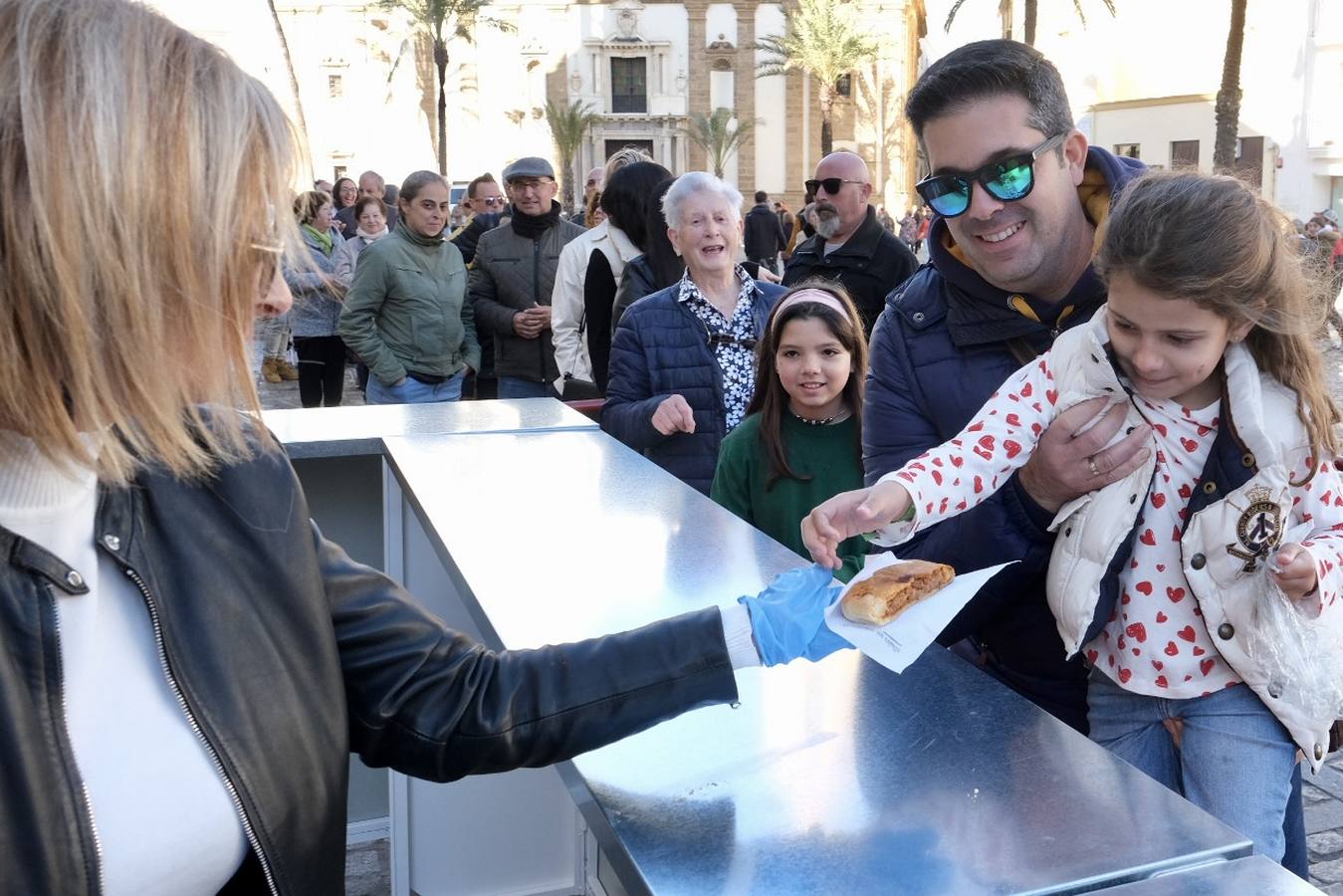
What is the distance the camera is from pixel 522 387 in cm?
717

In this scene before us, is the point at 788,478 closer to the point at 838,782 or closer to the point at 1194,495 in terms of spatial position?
the point at 1194,495

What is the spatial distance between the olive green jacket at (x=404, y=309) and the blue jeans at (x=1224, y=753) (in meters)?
5.38

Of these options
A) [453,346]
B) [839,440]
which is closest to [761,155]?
[453,346]

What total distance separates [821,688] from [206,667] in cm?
78

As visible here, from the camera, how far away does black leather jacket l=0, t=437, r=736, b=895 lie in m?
1.23

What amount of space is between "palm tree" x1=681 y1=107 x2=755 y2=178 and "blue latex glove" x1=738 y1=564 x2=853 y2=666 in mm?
47470

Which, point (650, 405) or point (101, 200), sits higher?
point (101, 200)

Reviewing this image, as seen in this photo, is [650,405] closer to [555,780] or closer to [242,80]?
[555,780]

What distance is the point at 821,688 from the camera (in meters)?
1.70

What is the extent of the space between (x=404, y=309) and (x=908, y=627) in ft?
19.3

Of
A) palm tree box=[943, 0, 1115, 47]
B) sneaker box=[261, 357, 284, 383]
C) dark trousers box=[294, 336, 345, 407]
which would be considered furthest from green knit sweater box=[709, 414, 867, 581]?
palm tree box=[943, 0, 1115, 47]

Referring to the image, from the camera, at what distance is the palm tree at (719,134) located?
48.1 meters

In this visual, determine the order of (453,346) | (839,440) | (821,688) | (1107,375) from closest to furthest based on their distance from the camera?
(821,688) → (1107,375) → (839,440) → (453,346)

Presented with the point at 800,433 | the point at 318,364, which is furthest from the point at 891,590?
the point at 318,364
